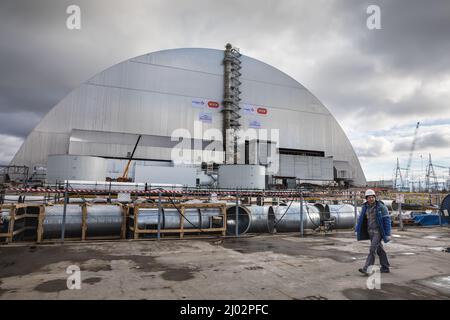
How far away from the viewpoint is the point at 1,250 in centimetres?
785

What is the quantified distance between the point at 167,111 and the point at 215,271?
32539mm

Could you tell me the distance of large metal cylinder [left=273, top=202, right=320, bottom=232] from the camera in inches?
492

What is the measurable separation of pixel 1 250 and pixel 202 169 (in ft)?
92.0

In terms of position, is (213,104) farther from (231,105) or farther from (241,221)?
(241,221)

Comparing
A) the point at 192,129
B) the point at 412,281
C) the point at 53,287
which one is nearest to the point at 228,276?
the point at 53,287

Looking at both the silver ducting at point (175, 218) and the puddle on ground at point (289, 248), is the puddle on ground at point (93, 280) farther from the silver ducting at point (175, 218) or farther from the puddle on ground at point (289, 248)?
the silver ducting at point (175, 218)

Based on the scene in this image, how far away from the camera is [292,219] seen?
41.4 ft

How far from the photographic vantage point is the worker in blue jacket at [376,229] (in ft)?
19.9

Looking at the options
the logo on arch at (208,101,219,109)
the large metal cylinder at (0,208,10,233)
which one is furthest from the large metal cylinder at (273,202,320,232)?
the logo on arch at (208,101,219,109)

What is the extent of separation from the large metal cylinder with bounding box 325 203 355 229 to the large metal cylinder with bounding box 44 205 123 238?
962 centimetres

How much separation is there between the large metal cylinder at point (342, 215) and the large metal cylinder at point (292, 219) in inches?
43.9

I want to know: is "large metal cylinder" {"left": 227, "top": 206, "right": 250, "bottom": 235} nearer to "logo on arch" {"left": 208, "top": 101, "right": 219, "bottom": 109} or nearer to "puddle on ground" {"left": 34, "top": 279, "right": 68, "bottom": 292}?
"puddle on ground" {"left": 34, "top": 279, "right": 68, "bottom": 292}

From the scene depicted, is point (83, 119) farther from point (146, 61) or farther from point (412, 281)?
point (412, 281)

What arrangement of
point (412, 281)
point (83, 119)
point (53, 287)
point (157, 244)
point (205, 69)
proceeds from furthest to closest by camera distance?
1. point (205, 69)
2. point (83, 119)
3. point (157, 244)
4. point (412, 281)
5. point (53, 287)
